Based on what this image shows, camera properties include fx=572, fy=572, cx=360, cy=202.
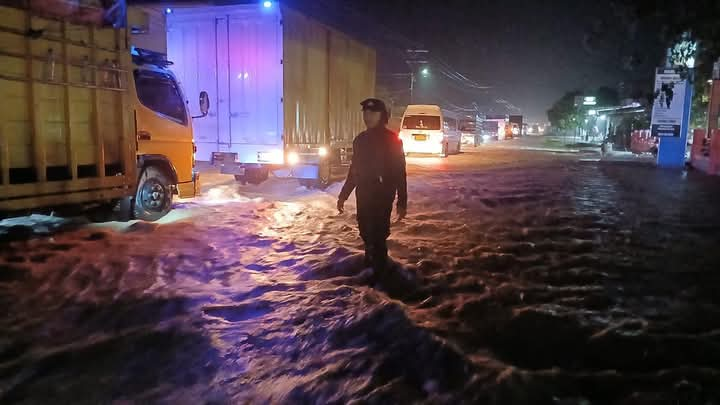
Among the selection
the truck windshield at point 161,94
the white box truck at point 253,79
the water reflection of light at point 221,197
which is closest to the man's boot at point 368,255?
the truck windshield at point 161,94

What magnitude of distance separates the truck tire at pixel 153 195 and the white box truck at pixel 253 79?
2.89m

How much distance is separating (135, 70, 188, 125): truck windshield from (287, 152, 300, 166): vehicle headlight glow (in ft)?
9.05

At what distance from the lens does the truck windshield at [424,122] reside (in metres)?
24.8

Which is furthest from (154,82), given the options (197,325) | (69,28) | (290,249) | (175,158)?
(197,325)

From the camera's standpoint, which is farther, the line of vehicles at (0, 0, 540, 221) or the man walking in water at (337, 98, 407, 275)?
the line of vehicles at (0, 0, 540, 221)

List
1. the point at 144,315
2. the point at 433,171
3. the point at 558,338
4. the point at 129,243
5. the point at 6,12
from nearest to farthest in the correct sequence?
the point at 558,338, the point at 144,315, the point at 6,12, the point at 129,243, the point at 433,171

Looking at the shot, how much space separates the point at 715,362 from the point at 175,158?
7767mm

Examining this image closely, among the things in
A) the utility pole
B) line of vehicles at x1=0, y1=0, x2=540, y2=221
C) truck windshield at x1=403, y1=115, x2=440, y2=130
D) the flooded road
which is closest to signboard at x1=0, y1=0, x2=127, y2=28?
line of vehicles at x1=0, y1=0, x2=540, y2=221

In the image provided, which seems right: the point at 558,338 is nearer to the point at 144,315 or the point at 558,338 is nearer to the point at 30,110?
the point at 144,315

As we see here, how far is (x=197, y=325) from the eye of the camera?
4.63 meters

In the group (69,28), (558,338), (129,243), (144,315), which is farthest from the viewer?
(129,243)

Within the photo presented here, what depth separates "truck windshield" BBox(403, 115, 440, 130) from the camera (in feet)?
81.2

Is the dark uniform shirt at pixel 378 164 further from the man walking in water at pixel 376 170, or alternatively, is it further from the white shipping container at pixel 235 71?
the white shipping container at pixel 235 71

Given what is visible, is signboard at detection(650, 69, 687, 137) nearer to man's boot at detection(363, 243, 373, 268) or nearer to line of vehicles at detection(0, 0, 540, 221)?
line of vehicles at detection(0, 0, 540, 221)
